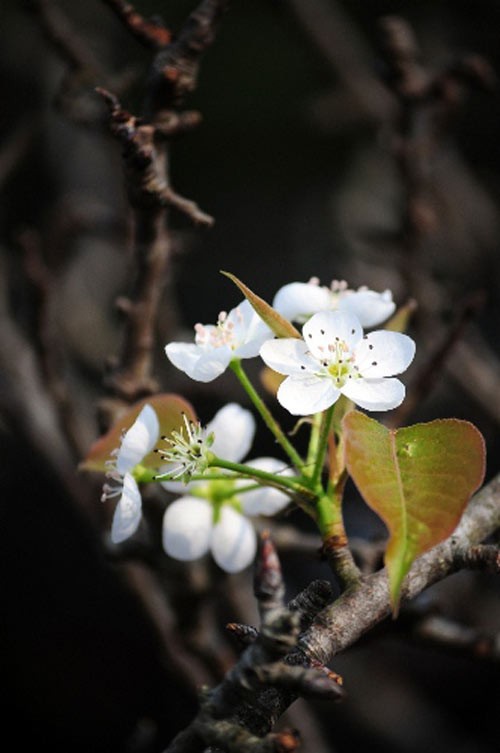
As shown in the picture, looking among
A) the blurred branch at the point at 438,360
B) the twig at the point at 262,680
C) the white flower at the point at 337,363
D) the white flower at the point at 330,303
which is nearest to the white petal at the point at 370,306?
the white flower at the point at 330,303

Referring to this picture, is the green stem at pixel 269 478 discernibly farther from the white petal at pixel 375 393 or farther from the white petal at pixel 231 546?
the white petal at pixel 231 546

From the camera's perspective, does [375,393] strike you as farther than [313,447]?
No

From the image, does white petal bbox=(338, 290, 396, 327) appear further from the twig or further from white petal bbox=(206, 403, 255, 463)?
the twig

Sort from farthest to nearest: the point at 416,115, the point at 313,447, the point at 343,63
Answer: the point at 343,63 < the point at 416,115 < the point at 313,447

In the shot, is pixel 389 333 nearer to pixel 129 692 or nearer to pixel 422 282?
pixel 422 282

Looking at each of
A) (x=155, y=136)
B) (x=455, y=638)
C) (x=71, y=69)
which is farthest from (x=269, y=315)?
(x=71, y=69)

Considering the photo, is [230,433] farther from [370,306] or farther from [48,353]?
[48,353]

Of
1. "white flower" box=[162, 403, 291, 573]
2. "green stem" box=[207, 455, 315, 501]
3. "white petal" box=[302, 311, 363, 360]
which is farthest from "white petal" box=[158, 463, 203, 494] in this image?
"white petal" box=[302, 311, 363, 360]
